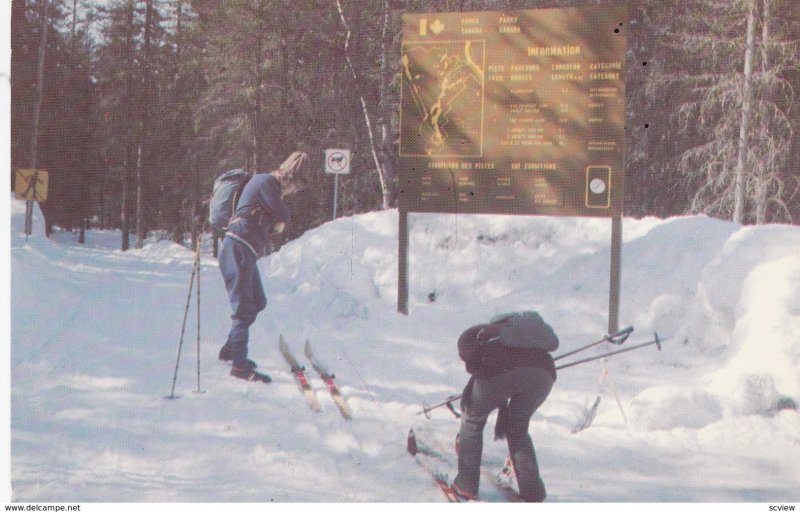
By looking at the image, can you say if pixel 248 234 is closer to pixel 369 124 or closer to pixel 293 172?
pixel 293 172

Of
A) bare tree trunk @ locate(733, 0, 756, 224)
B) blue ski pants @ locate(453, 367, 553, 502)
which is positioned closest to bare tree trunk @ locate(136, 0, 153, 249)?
blue ski pants @ locate(453, 367, 553, 502)

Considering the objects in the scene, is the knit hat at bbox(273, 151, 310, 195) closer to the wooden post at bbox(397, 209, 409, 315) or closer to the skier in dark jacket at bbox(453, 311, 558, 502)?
the skier in dark jacket at bbox(453, 311, 558, 502)

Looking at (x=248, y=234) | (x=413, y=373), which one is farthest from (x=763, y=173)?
(x=248, y=234)

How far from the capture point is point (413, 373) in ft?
20.1

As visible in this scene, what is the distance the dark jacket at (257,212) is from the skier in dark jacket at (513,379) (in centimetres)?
291

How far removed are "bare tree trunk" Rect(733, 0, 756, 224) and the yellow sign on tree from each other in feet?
26.1

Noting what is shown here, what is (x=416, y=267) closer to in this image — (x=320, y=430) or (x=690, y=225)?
(x=690, y=225)

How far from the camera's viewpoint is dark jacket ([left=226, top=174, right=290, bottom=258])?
6020mm

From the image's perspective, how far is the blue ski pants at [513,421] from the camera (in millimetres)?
3586

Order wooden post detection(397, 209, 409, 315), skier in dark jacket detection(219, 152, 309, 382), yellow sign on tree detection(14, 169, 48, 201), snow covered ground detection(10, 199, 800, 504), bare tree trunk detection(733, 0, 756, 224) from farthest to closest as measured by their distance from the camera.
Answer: wooden post detection(397, 209, 409, 315) < bare tree trunk detection(733, 0, 756, 224) < yellow sign on tree detection(14, 169, 48, 201) < skier in dark jacket detection(219, 152, 309, 382) < snow covered ground detection(10, 199, 800, 504)

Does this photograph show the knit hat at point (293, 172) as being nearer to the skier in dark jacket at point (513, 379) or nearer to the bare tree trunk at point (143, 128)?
the bare tree trunk at point (143, 128)

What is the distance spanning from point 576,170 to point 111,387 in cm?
536

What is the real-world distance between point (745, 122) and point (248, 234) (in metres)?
6.77

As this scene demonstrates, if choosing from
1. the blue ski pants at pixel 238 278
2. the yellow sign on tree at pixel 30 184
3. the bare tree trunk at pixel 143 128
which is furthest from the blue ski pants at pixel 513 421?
the bare tree trunk at pixel 143 128
